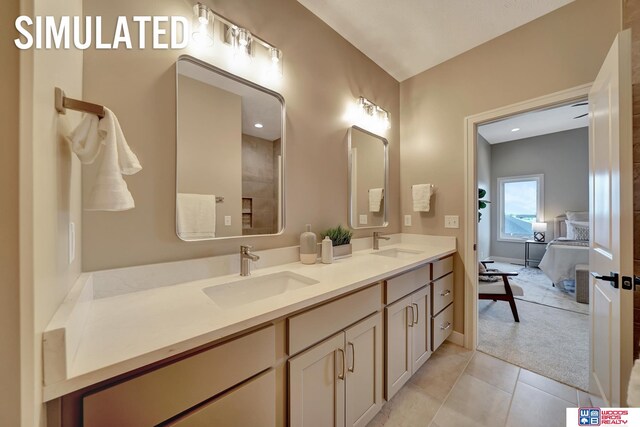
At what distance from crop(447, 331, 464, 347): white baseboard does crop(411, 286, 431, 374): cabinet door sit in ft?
1.83

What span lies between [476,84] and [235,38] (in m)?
2.01

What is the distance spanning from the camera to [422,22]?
1.81 metres

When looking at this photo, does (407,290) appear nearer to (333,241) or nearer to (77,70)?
(333,241)

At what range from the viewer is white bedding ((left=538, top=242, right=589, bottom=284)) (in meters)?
3.38

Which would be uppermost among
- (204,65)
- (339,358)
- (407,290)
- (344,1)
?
(344,1)

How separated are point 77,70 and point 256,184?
811 mm

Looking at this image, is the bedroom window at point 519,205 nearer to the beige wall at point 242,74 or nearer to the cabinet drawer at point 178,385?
the beige wall at point 242,74

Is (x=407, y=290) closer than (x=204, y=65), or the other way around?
(x=204, y=65)

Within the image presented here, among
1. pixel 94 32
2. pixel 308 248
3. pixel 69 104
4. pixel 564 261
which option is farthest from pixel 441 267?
pixel 564 261

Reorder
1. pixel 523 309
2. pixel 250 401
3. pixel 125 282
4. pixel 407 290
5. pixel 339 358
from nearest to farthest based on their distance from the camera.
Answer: pixel 250 401 < pixel 125 282 < pixel 339 358 < pixel 407 290 < pixel 523 309

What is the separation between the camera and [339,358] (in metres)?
1.07

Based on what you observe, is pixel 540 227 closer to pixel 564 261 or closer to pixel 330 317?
pixel 564 261

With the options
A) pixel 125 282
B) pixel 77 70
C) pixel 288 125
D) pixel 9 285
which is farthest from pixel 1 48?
pixel 288 125

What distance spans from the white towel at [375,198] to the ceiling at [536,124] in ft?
8.97
